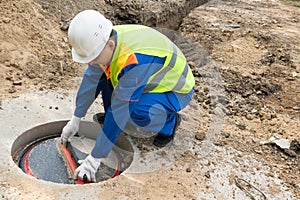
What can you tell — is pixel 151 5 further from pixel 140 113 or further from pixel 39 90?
pixel 140 113

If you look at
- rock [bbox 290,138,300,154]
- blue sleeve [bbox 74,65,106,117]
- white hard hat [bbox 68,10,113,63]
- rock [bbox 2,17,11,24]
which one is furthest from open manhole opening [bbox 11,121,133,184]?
rock [bbox 2,17,11,24]

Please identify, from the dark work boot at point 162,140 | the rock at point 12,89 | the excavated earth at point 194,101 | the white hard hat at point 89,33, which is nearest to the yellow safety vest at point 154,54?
the white hard hat at point 89,33

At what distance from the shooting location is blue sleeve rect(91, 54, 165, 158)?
2758 millimetres

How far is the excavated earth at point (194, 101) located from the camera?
9.56 ft

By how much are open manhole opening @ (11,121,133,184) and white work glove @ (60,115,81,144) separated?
0.42 ft

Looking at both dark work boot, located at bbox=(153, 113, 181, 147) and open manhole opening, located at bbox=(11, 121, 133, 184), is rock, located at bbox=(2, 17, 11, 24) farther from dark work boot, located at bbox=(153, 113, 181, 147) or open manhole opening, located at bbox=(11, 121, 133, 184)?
dark work boot, located at bbox=(153, 113, 181, 147)

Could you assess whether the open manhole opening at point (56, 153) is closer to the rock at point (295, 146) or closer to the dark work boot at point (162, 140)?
the dark work boot at point (162, 140)

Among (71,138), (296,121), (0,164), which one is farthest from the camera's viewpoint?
(296,121)

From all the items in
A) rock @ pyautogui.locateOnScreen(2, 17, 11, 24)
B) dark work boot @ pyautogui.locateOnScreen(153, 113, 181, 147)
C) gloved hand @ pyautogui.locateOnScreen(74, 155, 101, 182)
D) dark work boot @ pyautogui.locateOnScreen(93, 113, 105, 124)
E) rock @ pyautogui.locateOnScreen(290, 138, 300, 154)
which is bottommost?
rock @ pyautogui.locateOnScreen(290, 138, 300, 154)

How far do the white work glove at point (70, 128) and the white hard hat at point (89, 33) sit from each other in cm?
69

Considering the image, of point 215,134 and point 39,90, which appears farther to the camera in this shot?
point 39,90

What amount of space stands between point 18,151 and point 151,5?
373 centimetres

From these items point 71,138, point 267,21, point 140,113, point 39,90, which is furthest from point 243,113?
point 267,21

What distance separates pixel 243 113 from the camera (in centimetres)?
418
